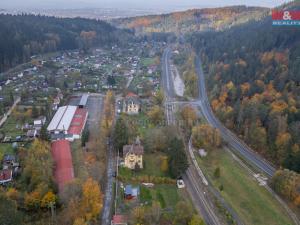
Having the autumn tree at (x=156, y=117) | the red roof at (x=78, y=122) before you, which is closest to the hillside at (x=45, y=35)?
the red roof at (x=78, y=122)

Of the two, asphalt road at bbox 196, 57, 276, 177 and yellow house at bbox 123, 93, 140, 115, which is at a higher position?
yellow house at bbox 123, 93, 140, 115

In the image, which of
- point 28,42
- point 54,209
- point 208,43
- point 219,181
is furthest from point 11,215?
point 208,43

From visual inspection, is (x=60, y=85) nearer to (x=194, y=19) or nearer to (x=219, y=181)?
(x=219, y=181)

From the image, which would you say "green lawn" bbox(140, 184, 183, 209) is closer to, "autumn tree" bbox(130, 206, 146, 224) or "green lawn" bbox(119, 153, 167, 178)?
"green lawn" bbox(119, 153, 167, 178)

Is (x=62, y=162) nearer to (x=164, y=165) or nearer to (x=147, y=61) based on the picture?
(x=164, y=165)

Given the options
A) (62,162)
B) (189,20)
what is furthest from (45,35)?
(189,20)

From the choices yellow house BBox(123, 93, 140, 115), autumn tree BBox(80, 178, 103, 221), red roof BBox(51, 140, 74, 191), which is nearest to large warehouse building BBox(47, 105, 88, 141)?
red roof BBox(51, 140, 74, 191)

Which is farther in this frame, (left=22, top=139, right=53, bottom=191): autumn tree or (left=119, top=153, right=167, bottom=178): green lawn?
(left=119, top=153, right=167, bottom=178): green lawn

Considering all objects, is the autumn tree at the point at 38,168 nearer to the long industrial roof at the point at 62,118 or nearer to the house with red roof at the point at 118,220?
the house with red roof at the point at 118,220
